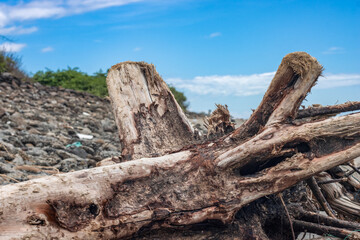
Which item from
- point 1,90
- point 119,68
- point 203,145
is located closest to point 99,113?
point 1,90

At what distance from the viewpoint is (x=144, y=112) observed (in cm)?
476

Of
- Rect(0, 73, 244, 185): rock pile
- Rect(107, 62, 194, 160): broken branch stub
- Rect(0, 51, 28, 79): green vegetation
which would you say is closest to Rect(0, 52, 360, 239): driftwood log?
Rect(107, 62, 194, 160): broken branch stub

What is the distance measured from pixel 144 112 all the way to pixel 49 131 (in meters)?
5.19

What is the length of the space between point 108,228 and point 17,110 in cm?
858

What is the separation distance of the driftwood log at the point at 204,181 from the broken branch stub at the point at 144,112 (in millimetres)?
237

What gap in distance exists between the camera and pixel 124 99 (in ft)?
16.0

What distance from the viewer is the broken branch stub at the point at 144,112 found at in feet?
14.6

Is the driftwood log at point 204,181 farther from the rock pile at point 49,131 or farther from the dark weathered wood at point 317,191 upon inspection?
the rock pile at point 49,131

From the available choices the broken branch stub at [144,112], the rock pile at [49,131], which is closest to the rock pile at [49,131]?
the rock pile at [49,131]

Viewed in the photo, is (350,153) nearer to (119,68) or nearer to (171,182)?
(171,182)

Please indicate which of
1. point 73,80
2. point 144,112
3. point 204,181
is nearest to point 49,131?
point 144,112

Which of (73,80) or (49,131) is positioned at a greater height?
(73,80)

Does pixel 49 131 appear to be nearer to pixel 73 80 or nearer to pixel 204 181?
pixel 204 181

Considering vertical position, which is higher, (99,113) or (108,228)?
(99,113)
